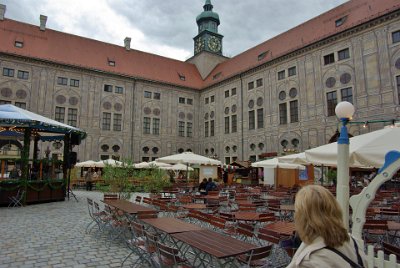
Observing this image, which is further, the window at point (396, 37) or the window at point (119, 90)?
the window at point (119, 90)

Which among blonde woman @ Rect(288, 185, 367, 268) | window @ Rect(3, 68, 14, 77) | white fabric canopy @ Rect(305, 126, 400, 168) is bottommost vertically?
blonde woman @ Rect(288, 185, 367, 268)

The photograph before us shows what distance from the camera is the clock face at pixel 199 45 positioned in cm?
4514

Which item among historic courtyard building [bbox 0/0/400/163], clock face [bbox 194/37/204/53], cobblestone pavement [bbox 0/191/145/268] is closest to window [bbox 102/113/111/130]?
historic courtyard building [bbox 0/0/400/163]

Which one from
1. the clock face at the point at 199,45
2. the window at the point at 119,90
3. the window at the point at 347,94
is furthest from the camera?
the clock face at the point at 199,45

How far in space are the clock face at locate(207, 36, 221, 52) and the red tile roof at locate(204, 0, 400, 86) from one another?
7.22 meters

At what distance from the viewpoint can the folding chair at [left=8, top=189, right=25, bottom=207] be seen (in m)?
12.1

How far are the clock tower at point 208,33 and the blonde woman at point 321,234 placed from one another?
44.2 metres

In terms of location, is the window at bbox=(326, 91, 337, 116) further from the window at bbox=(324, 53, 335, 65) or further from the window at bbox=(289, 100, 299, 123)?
the window at bbox=(289, 100, 299, 123)

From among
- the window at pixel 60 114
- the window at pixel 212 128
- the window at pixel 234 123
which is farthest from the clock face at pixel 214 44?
the window at pixel 60 114

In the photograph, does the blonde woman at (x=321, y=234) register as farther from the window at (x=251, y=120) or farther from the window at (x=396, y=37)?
the window at (x=251, y=120)

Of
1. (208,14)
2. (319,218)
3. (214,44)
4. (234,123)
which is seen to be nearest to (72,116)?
(234,123)

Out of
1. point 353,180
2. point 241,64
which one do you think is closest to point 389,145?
point 353,180

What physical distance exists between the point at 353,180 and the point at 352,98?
20.3 feet

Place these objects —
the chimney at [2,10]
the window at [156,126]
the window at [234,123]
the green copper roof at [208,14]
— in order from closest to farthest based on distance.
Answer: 1. the chimney at [2,10]
2. the window at [234,123]
3. the window at [156,126]
4. the green copper roof at [208,14]
